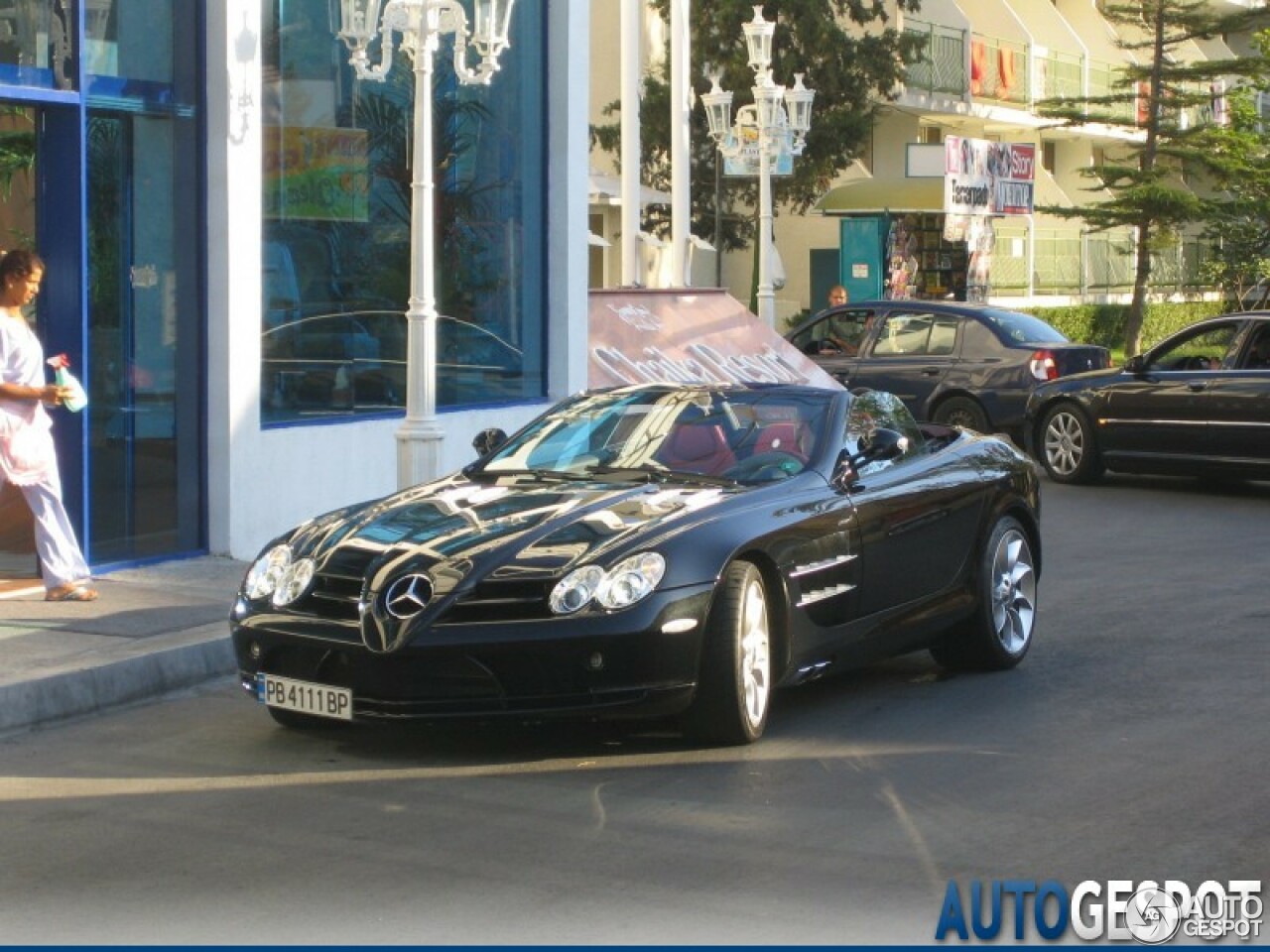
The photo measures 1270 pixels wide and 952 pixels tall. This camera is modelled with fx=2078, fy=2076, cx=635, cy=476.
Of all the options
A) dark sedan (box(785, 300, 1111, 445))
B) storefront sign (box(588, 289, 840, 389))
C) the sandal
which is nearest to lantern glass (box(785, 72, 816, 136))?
dark sedan (box(785, 300, 1111, 445))

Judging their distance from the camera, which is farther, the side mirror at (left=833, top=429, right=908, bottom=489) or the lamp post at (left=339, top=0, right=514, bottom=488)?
the lamp post at (left=339, top=0, right=514, bottom=488)

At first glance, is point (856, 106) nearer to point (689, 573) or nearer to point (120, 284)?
point (120, 284)

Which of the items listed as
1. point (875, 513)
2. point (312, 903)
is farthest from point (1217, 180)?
point (312, 903)

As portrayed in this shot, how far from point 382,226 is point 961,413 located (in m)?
8.47

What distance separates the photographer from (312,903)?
5812 mm

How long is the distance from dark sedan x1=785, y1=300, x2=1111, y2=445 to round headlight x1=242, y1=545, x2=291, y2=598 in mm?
13337

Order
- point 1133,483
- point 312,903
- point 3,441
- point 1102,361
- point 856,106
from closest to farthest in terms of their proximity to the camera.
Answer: point 312,903, point 3,441, point 1133,483, point 1102,361, point 856,106

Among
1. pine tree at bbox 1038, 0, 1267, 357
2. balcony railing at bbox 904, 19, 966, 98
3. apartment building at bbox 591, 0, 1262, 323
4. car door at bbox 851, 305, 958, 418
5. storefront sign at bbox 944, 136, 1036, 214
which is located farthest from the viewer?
balcony railing at bbox 904, 19, 966, 98

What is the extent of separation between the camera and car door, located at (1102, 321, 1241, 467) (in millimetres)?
17734

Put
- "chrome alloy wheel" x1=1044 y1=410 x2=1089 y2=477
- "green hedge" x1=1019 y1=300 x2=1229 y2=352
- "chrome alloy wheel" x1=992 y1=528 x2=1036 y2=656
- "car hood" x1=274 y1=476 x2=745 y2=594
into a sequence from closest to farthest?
"car hood" x1=274 y1=476 x2=745 y2=594 → "chrome alloy wheel" x1=992 y1=528 x2=1036 y2=656 → "chrome alloy wheel" x1=1044 y1=410 x2=1089 y2=477 → "green hedge" x1=1019 y1=300 x2=1229 y2=352

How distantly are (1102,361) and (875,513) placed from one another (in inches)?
521

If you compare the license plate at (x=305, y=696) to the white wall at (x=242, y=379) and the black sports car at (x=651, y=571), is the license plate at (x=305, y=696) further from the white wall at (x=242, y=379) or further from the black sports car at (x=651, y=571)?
the white wall at (x=242, y=379)

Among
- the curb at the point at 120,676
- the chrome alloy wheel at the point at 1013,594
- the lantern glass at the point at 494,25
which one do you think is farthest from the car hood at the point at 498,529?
the lantern glass at the point at 494,25

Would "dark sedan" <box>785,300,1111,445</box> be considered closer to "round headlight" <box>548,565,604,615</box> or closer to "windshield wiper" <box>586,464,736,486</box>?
"windshield wiper" <box>586,464,736,486</box>
